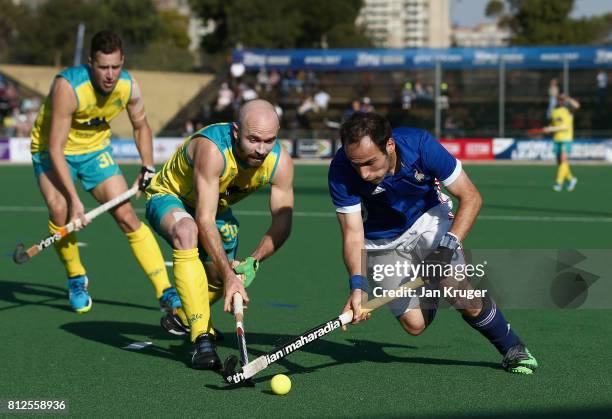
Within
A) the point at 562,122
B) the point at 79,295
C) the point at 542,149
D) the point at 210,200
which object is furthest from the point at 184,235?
the point at 542,149

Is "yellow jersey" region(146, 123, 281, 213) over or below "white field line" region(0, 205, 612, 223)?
over

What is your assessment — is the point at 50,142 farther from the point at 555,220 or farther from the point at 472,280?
the point at 555,220

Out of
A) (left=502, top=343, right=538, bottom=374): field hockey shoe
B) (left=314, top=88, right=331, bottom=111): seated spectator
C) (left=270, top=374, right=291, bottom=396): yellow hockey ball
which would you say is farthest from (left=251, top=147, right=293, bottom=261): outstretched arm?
(left=314, top=88, right=331, bottom=111): seated spectator

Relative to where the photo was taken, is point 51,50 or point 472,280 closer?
point 472,280

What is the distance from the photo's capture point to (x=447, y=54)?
3538 cm

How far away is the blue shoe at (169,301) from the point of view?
23.7ft

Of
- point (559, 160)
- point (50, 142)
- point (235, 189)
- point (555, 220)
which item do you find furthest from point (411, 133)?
point (559, 160)

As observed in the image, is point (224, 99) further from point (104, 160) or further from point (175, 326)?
point (175, 326)

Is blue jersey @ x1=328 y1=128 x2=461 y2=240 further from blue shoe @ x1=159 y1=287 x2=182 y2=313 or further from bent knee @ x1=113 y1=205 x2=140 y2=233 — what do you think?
bent knee @ x1=113 y1=205 x2=140 y2=233

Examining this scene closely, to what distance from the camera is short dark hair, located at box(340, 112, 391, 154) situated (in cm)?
527

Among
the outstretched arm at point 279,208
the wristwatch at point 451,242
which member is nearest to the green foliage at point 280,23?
the outstretched arm at point 279,208

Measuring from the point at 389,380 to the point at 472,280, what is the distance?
2.51 ft

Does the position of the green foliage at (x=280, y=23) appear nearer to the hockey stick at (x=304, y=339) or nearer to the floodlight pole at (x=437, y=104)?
the floodlight pole at (x=437, y=104)

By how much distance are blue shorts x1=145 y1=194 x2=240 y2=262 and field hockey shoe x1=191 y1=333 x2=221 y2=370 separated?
0.60 m
